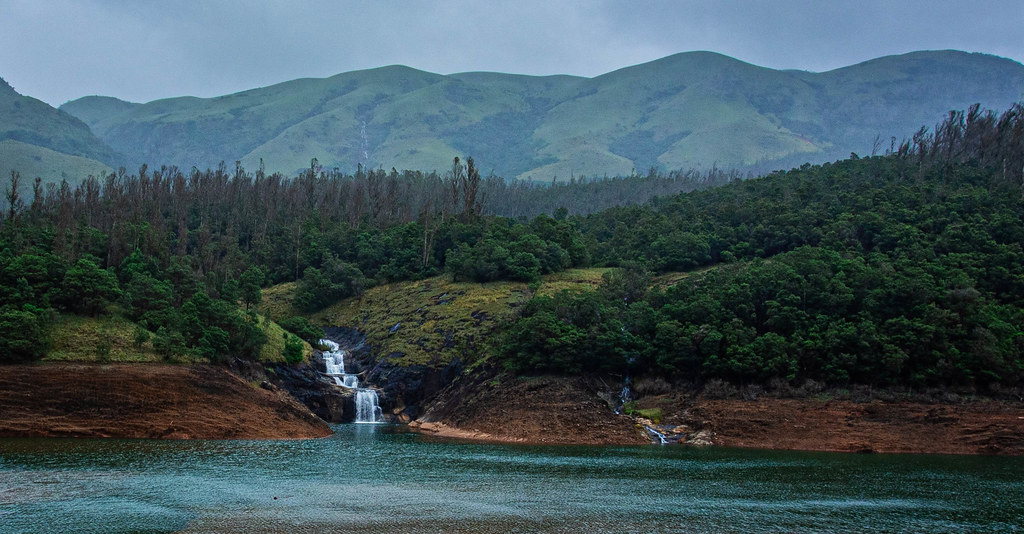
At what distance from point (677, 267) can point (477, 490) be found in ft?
239

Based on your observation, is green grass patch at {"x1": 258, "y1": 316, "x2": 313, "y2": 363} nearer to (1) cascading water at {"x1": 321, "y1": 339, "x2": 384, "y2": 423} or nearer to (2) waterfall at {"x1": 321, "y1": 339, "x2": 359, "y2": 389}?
(2) waterfall at {"x1": 321, "y1": 339, "x2": 359, "y2": 389}

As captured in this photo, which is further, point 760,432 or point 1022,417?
point 760,432

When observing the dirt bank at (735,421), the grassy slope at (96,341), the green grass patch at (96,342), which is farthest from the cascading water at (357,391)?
the green grass patch at (96,342)

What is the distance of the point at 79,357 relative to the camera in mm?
58906

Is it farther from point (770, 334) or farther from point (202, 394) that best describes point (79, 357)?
point (770, 334)

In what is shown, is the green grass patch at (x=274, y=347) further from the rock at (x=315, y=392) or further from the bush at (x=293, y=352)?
the rock at (x=315, y=392)

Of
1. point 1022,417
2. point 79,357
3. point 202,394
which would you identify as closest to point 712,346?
point 1022,417

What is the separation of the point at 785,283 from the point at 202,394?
187 feet

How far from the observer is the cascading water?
8044 cm

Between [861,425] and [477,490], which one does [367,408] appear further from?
[861,425]

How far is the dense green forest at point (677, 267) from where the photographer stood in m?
65.4

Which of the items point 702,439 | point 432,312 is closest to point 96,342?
point 432,312

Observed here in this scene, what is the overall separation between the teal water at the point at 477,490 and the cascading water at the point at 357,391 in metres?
24.8

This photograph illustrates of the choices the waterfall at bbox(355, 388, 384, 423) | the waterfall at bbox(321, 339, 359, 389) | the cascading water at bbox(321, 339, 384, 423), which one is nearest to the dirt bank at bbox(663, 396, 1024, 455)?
the waterfall at bbox(355, 388, 384, 423)
